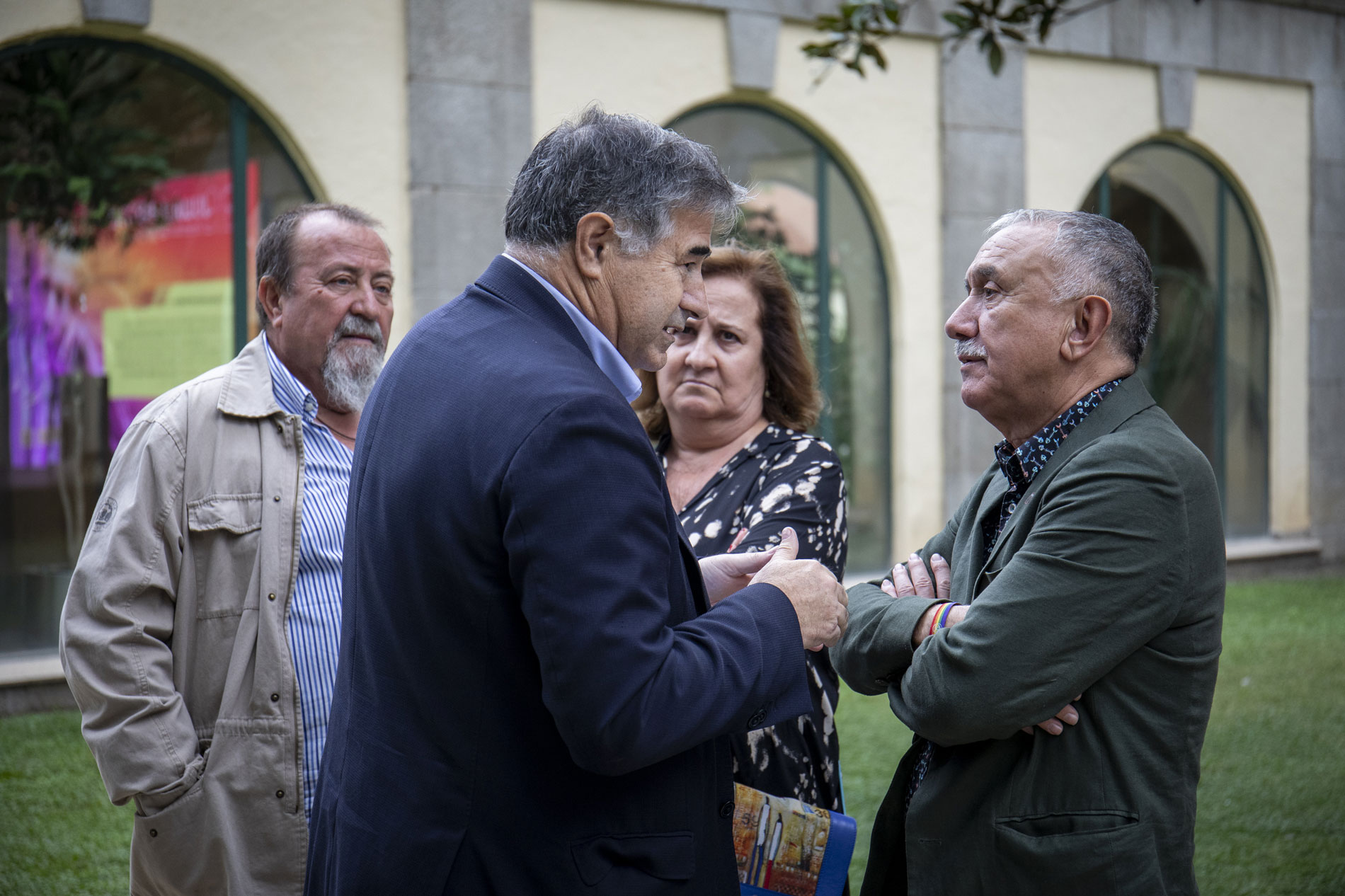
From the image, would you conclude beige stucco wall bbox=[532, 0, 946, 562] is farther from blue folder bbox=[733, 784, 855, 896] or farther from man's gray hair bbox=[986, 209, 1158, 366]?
blue folder bbox=[733, 784, 855, 896]

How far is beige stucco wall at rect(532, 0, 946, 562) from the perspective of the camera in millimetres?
8867

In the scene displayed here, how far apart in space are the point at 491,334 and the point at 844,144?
851 cm

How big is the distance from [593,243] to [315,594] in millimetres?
1412

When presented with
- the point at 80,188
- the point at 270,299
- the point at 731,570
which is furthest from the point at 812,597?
the point at 80,188

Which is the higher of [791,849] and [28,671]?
[791,849]

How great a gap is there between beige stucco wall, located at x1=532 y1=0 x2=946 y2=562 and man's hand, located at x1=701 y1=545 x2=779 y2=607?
6.75m

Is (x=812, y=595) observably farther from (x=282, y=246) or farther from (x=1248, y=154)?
(x=1248, y=154)

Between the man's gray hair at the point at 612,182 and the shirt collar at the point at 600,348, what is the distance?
0.18ft

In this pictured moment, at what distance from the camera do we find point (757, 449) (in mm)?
3281

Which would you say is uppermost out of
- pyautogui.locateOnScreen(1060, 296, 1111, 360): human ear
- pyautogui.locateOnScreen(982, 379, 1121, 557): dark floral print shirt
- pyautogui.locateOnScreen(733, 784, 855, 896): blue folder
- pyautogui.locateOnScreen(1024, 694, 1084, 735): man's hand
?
pyautogui.locateOnScreen(1060, 296, 1111, 360): human ear

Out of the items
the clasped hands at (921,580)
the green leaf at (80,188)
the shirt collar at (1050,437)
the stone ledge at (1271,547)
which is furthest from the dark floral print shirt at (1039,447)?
the stone ledge at (1271,547)

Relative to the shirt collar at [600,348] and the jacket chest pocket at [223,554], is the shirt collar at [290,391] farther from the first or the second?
the shirt collar at [600,348]

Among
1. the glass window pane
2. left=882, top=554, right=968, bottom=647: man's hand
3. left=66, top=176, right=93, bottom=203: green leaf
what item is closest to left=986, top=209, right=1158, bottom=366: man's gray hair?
left=882, top=554, right=968, bottom=647: man's hand

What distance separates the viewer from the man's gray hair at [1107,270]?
240cm
